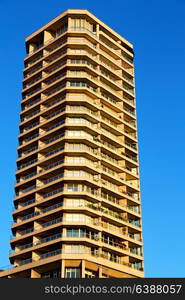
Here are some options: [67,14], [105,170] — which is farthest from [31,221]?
[67,14]

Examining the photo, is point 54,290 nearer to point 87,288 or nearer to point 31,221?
point 87,288

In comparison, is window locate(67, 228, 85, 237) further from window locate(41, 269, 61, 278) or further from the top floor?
the top floor

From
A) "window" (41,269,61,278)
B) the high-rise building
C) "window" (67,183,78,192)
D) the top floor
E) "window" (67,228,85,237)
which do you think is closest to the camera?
"window" (41,269,61,278)

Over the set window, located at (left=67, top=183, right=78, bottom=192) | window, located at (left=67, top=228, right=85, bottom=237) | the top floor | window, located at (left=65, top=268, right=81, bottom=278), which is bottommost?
window, located at (left=65, top=268, right=81, bottom=278)

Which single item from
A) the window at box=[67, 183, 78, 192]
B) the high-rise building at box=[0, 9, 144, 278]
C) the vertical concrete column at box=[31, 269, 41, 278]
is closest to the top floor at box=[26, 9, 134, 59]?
the high-rise building at box=[0, 9, 144, 278]

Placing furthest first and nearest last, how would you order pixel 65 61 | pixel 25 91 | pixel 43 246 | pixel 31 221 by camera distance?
pixel 25 91
pixel 65 61
pixel 31 221
pixel 43 246

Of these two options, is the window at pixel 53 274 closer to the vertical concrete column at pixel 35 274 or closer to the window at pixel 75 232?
the vertical concrete column at pixel 35 274

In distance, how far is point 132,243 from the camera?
8638cm

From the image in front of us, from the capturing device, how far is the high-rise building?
78438mm

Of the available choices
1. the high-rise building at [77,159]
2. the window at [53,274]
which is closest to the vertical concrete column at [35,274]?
the high-rise building at [77,159]

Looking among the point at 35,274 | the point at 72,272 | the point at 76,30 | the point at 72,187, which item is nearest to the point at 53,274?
the point at 35,274

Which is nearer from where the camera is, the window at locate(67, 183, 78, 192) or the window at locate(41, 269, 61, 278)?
the window at locate(41, 269, 61, 278)

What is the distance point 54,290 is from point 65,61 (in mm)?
69435

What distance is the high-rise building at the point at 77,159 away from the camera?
257 ft
